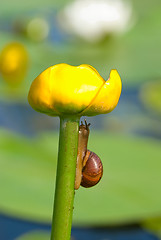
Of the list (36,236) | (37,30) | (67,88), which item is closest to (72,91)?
(67,88)

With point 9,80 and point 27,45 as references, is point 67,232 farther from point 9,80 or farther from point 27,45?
point 27,45

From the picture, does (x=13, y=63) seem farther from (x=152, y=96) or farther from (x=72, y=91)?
(x=72, y=91)

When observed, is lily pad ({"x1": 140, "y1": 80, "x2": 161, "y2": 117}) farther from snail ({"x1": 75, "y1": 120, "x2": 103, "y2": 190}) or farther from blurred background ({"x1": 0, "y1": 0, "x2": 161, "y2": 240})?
snail ({"x1": 75, "y1": 120, "x2": 103, "y2": 190})

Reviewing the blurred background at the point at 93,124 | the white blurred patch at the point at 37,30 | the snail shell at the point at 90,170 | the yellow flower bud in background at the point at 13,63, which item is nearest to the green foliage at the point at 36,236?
the blurred background at the point at 93,124

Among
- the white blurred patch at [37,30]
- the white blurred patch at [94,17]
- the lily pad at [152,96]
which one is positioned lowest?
the lily pad at [152,96]

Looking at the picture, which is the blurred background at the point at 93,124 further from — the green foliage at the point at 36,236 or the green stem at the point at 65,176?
the green stem at the point at 65,176
